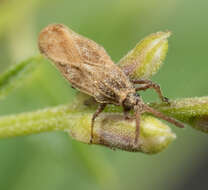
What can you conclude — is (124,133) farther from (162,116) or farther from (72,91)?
(72,91)

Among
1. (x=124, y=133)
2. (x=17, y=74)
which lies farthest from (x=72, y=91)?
(x=124, y=133)

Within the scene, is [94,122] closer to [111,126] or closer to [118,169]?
[111,126]

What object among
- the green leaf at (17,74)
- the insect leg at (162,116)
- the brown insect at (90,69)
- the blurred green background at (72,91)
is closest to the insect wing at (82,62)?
the brown insect at (90,69)

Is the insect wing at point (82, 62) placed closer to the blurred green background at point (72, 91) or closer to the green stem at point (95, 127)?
the green stem at point (95, 127)

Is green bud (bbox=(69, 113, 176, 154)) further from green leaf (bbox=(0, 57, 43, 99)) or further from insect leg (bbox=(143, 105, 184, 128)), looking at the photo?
green leaf (bbox=(0, 57, 43, 99))

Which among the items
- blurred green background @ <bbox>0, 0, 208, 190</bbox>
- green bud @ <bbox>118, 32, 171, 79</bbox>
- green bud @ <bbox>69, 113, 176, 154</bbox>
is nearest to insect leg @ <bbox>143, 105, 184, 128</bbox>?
green bud @ <bbox>69, 113, 176, 154</bbox>

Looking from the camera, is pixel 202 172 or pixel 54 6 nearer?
pixel 54 6

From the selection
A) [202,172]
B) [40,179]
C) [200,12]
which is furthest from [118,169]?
[202,172]
